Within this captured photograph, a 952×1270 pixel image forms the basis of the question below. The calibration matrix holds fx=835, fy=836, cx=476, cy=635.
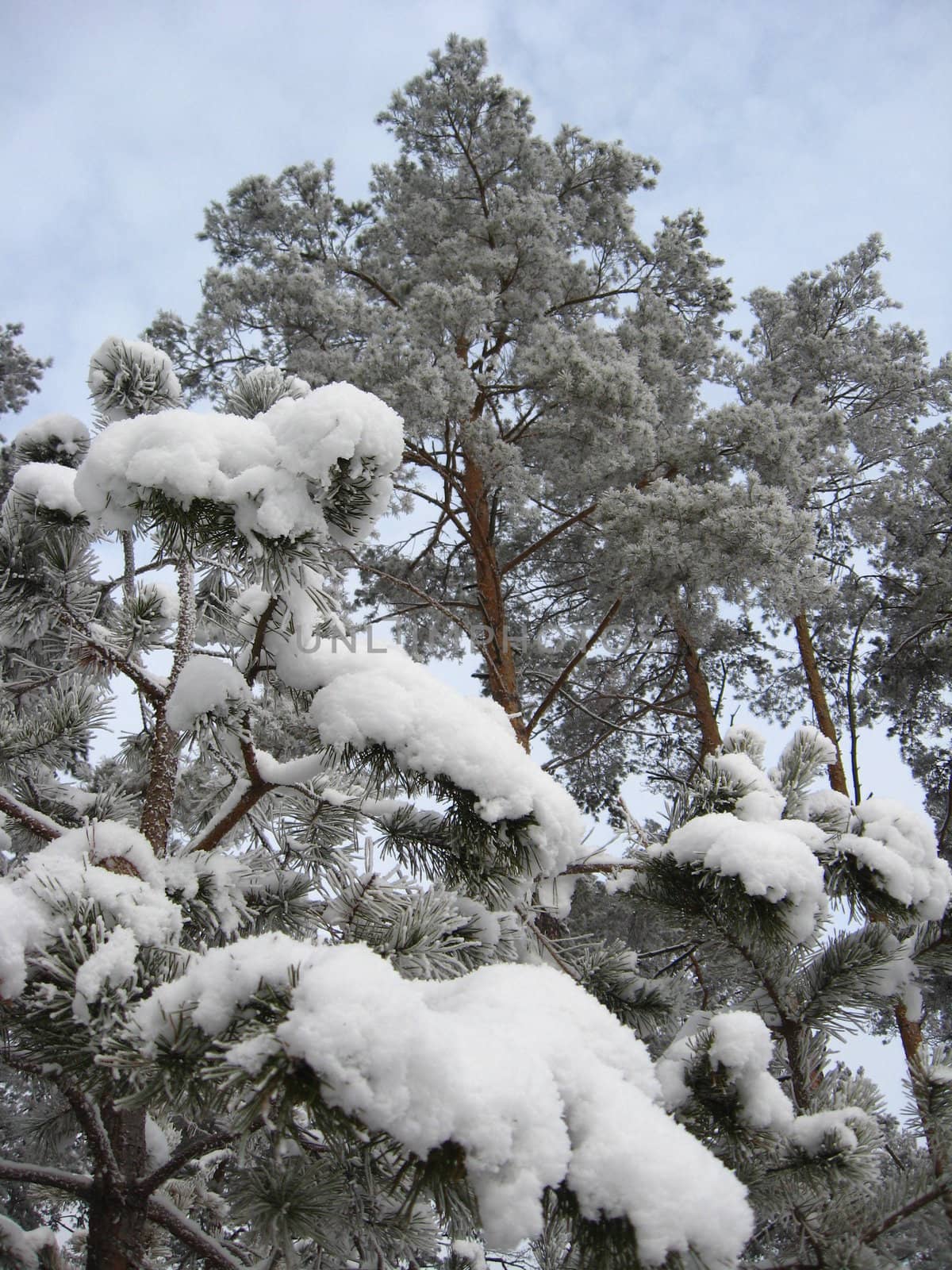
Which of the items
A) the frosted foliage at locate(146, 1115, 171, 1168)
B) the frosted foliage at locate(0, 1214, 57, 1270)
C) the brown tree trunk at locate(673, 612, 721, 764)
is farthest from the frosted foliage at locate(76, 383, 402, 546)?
the brown tree trunk at locate(673, 612, 721, 764)

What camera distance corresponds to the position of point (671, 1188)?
1.20 meters

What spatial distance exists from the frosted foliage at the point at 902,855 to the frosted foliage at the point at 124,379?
2.47 m

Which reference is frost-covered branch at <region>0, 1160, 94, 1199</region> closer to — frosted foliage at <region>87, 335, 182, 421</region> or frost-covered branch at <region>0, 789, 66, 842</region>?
frost-covered branch at <region>0, 789, 66, 842</region>

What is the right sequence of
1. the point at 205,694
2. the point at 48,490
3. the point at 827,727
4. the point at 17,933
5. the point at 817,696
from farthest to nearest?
the point at 817,696, the point at 827,727, the point at 48,490, the point at 205,694, the point at 17,933

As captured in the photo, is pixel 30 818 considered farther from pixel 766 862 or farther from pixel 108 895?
pixel 766 862

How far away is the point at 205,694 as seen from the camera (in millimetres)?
2033

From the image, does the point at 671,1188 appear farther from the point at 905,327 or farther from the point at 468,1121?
the point at 905,327

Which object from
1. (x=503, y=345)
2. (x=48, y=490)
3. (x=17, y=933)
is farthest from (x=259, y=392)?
(x=503, y=345)

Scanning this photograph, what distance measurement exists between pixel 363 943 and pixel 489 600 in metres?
6.06

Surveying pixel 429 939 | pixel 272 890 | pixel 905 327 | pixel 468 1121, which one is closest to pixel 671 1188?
pixel 468 1121

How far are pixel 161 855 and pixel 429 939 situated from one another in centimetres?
92

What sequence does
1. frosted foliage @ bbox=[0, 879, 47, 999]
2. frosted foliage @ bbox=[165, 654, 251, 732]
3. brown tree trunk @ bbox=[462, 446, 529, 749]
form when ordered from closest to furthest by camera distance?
frosted foliage @ bbox=[0, 879, 47, 999], frosted foliage @ bbox=[165, 654, 251, 732], brown tree trunk @ bbox=[462, 446, 529, 749]

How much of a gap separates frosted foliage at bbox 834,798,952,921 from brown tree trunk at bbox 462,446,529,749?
387 centimetres

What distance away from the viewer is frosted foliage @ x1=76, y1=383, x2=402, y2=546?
1.80 m
